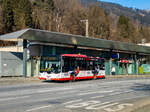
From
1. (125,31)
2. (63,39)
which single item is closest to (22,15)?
(63,39)

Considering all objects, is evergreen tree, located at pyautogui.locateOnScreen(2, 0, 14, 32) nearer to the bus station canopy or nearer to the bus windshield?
the bus station canopy

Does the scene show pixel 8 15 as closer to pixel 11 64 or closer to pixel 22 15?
pixel 22 15

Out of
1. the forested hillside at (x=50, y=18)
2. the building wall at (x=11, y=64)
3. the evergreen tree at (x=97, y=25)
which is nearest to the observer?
the building wall at (x=11, y=64)

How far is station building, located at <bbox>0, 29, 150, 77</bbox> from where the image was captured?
92.8 feet

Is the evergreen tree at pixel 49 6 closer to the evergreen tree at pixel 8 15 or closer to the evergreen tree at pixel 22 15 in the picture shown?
the evergreen tree at pixel 22 15

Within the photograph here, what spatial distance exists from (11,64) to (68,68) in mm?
8173

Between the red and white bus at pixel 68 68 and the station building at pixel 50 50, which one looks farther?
the station building at pixel 50 50

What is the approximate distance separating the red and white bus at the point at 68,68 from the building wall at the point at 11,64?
5.08 metres

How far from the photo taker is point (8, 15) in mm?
→ 59062

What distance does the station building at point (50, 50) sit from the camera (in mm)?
28297

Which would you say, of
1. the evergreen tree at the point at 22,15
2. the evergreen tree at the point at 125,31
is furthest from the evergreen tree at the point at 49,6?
the evergreen tree at the point at 125,31

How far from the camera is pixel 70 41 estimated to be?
32.4m

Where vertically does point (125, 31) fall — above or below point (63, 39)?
above

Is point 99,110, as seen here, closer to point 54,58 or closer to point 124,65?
point 54,58
